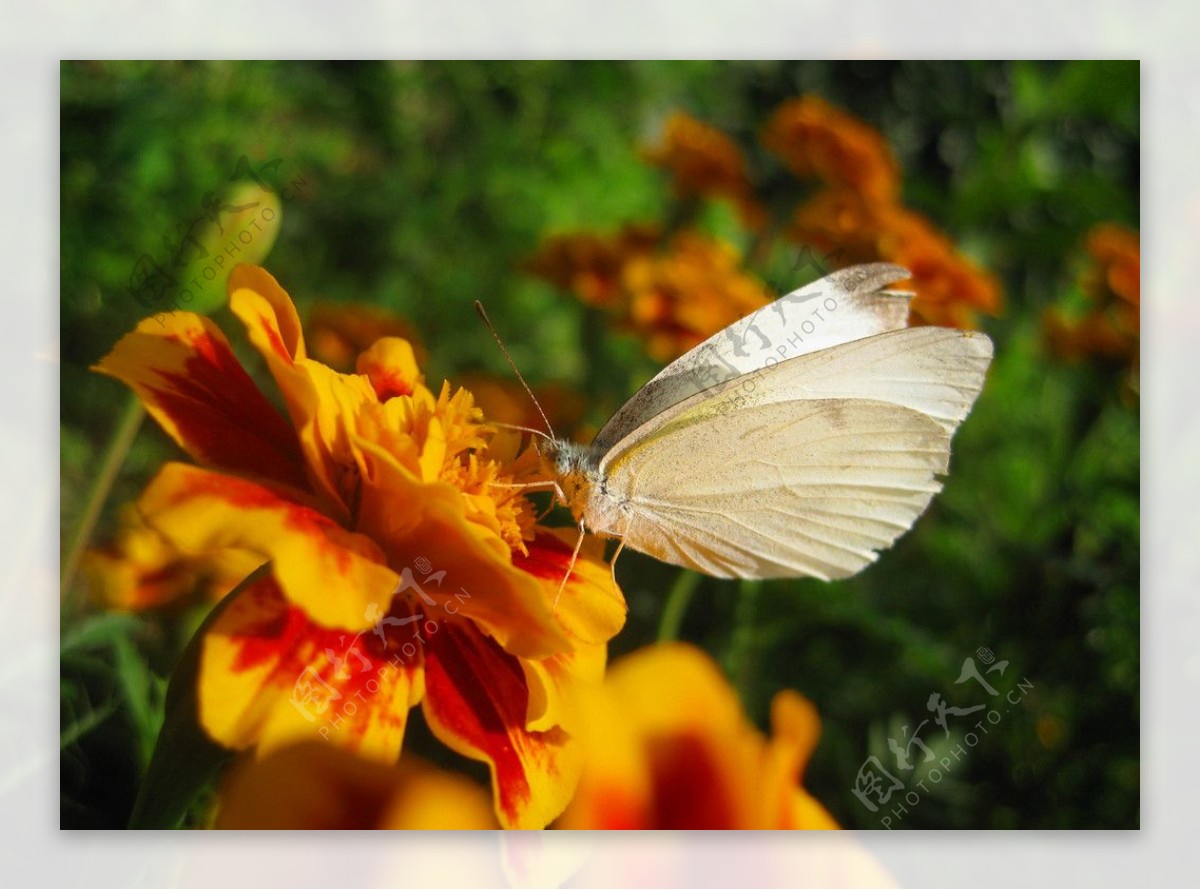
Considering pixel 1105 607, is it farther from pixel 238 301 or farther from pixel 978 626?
pixel 238 301

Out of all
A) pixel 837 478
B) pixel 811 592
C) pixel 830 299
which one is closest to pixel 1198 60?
pixel 830 299

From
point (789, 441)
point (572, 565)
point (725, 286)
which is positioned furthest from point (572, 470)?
point (725, 286)

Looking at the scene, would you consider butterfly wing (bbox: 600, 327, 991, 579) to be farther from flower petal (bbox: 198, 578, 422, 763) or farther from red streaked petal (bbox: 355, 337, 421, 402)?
flower petal (bbox: 198, 578, 422, 763)

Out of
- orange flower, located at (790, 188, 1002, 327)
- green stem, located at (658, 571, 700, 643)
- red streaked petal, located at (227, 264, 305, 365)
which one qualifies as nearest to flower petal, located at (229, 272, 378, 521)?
red streaked petal, located at (227, 264, 305, 365)

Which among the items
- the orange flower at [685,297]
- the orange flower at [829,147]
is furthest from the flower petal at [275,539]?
the orange flower at [829,147]

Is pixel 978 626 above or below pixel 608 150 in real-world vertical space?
below
